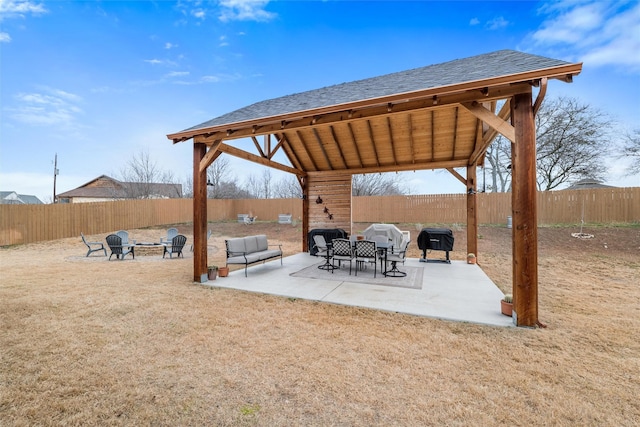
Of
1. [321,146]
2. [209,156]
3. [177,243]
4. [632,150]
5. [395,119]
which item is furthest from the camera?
[632,150]

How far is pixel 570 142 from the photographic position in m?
15.2

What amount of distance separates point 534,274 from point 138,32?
44.8ft

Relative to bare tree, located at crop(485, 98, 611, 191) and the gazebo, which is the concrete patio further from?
bare tree, located at crop(485, 98, 611, 191)

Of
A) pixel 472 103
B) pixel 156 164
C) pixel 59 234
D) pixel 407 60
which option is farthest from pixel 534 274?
pixel 156 164

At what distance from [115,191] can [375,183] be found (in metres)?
26.7

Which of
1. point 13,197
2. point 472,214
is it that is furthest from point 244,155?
point 13,197

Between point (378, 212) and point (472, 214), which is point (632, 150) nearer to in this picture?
point (378, 212)

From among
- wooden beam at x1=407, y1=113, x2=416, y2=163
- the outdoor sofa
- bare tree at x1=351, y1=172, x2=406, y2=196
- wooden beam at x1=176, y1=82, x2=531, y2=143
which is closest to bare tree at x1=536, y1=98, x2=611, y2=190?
bare tree at x1=351, y1=172, x2=406, y2=196

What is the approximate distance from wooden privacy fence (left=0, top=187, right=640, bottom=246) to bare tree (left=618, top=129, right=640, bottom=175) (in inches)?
219

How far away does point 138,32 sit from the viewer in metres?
9.69

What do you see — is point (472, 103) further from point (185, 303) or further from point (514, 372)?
→ point (185, 303)

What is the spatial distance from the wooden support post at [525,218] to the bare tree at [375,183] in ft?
65.8

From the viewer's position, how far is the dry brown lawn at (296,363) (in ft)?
6.07

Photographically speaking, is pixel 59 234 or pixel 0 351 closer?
pixel 0 351
